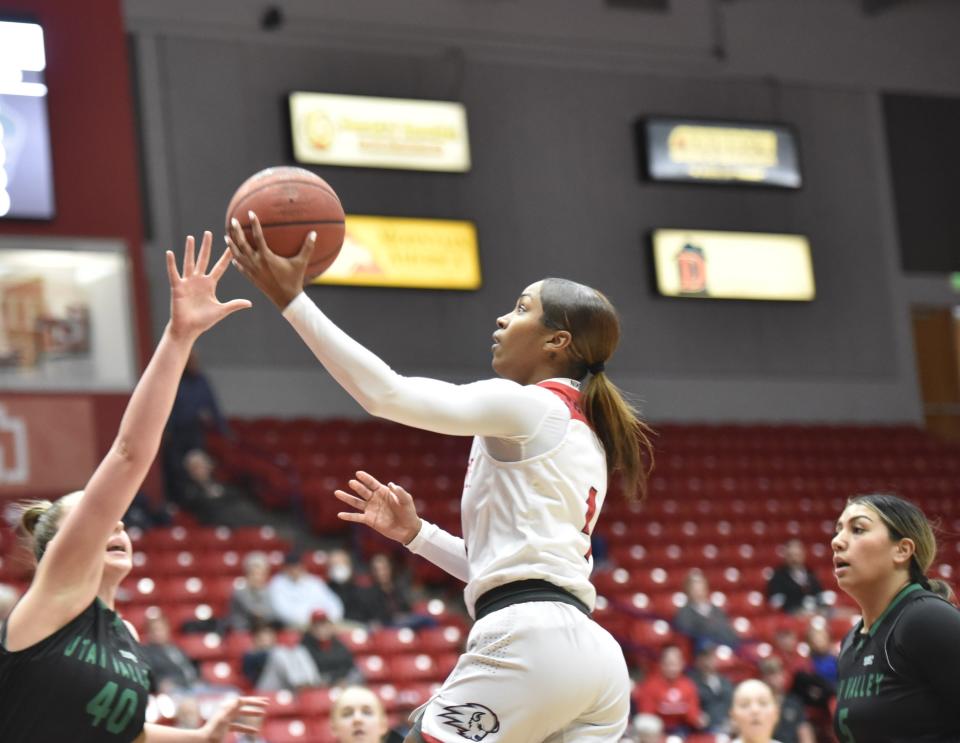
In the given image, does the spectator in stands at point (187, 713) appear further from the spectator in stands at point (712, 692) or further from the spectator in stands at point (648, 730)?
the spectator in stands at point (712, 692)

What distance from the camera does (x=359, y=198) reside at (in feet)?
49.3

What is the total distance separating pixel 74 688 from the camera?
9.65ft

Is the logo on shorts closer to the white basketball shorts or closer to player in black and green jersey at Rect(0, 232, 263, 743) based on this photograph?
the white basketball shorts

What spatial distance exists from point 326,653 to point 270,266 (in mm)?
6297

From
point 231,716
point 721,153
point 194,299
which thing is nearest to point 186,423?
point 721,153

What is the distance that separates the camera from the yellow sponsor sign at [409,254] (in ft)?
47.6

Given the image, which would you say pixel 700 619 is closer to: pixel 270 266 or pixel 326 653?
pixel 326 653

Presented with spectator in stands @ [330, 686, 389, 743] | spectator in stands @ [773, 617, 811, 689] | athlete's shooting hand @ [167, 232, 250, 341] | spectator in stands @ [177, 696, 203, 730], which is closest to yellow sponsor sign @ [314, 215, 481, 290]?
spectator in stands @ [773, 617, 811, 689]

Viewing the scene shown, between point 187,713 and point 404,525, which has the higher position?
point 404,525

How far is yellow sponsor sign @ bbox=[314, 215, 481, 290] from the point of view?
14508mm

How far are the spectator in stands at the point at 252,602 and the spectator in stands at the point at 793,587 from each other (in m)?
4.14

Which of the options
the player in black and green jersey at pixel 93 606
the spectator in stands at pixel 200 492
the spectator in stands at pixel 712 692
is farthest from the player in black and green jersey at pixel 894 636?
the spectator in stands at pixel 200 492

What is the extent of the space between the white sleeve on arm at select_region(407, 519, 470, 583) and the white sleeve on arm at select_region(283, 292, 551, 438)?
60cm

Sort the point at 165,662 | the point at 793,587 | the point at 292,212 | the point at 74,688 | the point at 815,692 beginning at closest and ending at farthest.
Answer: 1. the point at 74,688
2. the point at 292,212
3. the point at 165,662
4. the point at 815,692
5. the point at 793,587
